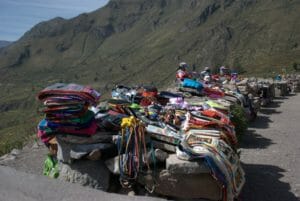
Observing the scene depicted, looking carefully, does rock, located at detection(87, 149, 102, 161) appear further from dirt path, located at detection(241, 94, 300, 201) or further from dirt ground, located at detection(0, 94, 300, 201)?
dirt path, located at detection(241, 94, 300, 201)

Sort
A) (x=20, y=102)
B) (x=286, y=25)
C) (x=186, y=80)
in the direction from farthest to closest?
1. (x=20, y=102)
2. (x=286, y=25)
3. (x=186, y=80)

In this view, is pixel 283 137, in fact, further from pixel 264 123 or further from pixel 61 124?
pixel 61 124

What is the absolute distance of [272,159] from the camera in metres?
9.66

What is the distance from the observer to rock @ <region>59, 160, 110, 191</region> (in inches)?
249

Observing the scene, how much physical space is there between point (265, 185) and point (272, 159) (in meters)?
1.89

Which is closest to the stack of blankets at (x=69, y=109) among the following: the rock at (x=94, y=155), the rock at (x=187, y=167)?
the rock at (x=94, y=155)

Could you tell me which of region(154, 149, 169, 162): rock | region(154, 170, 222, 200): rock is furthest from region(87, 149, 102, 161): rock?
region(154, 170, 222, 200): rock

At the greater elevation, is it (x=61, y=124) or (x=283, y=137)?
(x=61, y=124)

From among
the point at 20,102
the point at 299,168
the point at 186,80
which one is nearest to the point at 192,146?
the point at 299,168

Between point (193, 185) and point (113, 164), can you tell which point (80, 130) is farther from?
point (193, 185)

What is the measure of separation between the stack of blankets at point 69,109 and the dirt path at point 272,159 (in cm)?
265

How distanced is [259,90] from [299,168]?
36.6 feet

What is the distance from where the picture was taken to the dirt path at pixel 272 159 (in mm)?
7535

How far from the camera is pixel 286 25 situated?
4938 inches
